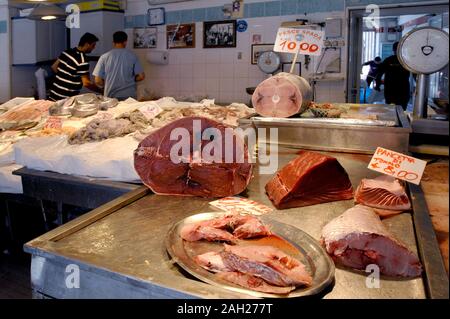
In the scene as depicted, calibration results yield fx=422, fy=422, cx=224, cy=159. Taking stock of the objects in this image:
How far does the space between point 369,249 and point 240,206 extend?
0.67m

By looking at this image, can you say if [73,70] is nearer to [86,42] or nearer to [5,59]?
[86,42]

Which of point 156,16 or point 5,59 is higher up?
point 156,16

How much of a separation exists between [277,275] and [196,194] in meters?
0.91

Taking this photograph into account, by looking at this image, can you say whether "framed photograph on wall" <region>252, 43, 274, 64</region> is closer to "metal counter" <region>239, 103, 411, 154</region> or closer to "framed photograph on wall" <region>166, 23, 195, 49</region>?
"framed photograph on wall" <region>166, 23, 195, 49</region>

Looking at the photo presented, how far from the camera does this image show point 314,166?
1934 mm

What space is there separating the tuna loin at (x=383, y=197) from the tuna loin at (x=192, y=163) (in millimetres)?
540

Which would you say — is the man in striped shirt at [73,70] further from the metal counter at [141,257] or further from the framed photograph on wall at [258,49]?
the metal counter at [141,257]

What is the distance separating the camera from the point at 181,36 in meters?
7.64

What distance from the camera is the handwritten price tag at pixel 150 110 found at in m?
3.46

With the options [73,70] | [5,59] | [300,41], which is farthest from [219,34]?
[5,59]

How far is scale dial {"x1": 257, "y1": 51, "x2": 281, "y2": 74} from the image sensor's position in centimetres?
636

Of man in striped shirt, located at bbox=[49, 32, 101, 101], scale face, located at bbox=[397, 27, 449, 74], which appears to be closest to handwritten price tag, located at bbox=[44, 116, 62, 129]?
scale face, located at bbox=[397, 27, 449, 74]

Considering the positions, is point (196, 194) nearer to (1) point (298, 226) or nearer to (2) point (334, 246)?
(1) point (298, 226)
